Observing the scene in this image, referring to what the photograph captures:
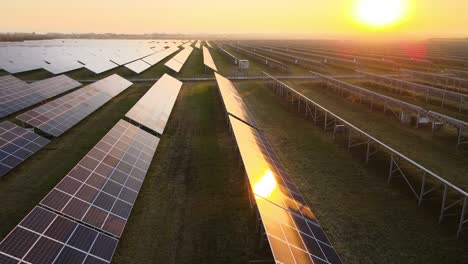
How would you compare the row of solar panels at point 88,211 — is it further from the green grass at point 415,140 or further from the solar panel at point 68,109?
the green grass at point 415,140

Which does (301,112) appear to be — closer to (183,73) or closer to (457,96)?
(457,96)

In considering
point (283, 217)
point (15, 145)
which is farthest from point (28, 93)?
A: point (283, 217)

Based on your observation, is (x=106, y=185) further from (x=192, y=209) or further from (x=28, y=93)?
(x=28, y=93)

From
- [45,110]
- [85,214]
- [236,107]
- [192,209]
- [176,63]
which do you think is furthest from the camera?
[176,63]

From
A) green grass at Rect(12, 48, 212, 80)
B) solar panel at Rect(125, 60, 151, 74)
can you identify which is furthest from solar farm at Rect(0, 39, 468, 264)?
solar panel at Rect(125, 60, 151, 74)

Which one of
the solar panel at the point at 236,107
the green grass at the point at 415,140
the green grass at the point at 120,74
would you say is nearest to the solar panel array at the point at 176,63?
the green grass at the point at 120,74

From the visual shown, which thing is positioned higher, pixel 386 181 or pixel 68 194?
pixel 68 194

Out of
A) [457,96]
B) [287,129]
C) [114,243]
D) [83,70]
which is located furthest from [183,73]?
[114,243]
